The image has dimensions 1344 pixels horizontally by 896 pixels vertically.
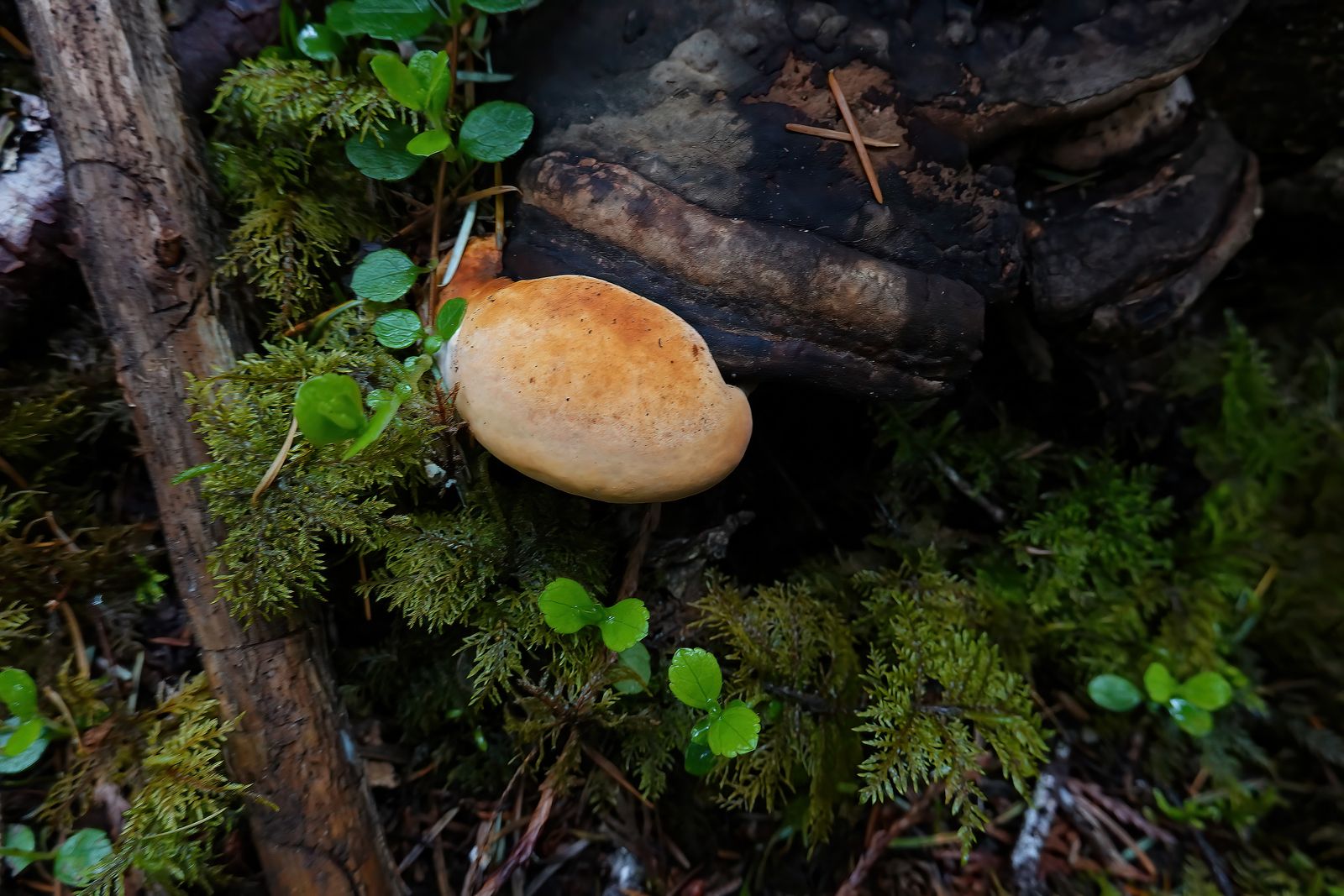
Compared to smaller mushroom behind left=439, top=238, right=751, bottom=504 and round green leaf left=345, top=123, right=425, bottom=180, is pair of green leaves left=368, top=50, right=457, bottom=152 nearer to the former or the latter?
round green leaf left=345, top=123, right=425, bottom=180

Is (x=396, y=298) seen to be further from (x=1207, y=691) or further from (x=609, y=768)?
(x=1207, y=691)

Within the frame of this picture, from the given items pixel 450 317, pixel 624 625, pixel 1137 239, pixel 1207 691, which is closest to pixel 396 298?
pixel 450 317

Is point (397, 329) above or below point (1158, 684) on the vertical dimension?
above

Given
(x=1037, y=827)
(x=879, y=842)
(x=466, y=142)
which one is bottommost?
(x=1037, y=827)

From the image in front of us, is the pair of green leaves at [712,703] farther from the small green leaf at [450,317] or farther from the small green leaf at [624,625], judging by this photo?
the small green leaf at [450,317]

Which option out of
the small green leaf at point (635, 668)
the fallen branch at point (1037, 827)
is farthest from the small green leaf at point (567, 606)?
the fallen branch at point (1037, 827)

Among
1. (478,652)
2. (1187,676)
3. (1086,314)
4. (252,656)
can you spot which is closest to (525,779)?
(478,652)

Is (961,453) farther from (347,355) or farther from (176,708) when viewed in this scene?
(176,708)
